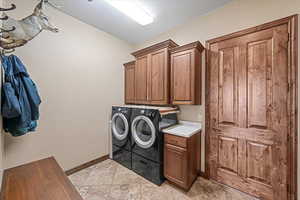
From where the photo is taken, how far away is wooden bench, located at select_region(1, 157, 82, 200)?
98 centimetres

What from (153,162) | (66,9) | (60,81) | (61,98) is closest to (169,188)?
(153,162)

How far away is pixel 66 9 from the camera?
2078 mm

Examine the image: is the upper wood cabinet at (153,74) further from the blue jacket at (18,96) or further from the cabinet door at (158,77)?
the blue jacket at (18,96)

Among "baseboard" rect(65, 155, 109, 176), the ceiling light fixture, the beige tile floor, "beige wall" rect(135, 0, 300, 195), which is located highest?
the ceiling light fixture

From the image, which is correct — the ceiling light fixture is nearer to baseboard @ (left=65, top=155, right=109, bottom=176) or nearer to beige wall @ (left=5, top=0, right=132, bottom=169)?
beige wall @ (left=5, top=0, right=132, bottom=169)

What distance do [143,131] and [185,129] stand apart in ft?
2.31

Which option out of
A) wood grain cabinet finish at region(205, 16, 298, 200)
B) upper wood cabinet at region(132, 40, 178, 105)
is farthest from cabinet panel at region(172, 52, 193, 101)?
wood grain cabinet finish at region(205, 16, 298, 200)

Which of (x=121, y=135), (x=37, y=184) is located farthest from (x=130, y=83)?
(x=37, y=184)

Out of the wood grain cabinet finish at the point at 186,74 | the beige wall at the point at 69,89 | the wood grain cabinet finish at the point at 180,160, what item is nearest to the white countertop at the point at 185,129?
the wood grain cabinet finish at the point at 180,160

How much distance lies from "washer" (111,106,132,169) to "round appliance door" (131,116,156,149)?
164 millimetres

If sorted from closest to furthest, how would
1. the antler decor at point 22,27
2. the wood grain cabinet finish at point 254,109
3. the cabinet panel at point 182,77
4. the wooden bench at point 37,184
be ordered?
the wooden bench at point 37,184, the antler decor at point 22,27, the wood grain cabinet finish at point 254,109, the cabinet panel at point 182,77

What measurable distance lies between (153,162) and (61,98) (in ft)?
5.85

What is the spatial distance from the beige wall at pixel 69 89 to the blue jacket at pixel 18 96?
1.54ft

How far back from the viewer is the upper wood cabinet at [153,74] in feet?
7.46
